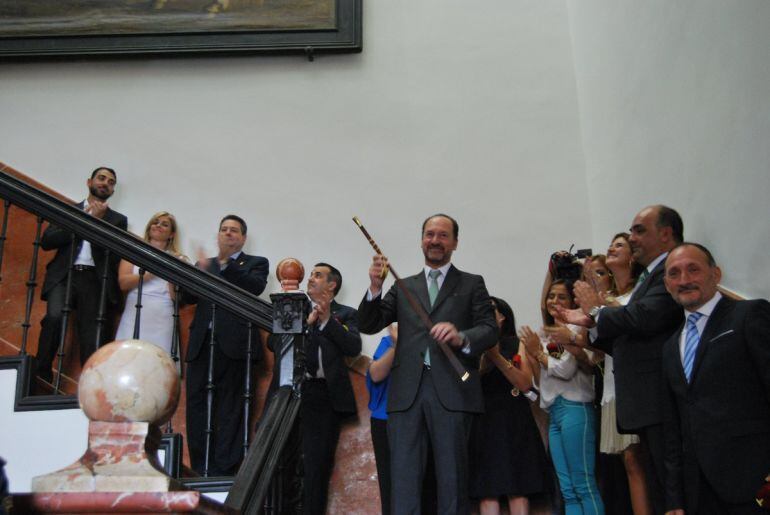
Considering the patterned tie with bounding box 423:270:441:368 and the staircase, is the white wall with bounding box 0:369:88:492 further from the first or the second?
the patterned tie with bounding box 423:270:441:368

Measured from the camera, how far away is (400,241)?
19.1ft

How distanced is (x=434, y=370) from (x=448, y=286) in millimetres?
438

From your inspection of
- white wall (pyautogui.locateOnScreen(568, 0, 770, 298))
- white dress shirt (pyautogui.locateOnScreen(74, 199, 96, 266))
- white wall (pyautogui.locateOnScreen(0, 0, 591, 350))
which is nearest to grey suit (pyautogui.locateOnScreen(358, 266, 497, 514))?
white wall (pyautogui.locateOnScreen(568, 0, 770, 298))

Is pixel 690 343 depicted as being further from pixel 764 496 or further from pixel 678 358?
Answer: pixel 764 496

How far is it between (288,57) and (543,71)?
1.91 m

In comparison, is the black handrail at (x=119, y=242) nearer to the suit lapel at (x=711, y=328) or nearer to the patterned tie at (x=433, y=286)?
the patterned tie at (x=433, y=286)

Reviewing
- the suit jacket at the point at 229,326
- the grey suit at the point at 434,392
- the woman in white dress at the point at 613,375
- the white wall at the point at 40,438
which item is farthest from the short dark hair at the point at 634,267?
the white wall at the point at 40,438

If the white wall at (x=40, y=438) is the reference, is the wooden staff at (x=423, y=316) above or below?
above

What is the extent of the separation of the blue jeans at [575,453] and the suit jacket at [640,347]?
622mm

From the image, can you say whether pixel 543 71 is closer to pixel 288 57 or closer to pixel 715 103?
pixel 288 57

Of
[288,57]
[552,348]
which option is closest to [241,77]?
[288,57]

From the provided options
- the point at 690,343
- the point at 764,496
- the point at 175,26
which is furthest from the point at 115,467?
the point at 175,26

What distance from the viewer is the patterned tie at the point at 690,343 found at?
9.97 ft

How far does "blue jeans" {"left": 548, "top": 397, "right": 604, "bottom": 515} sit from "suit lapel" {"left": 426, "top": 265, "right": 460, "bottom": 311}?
0.81 meters
